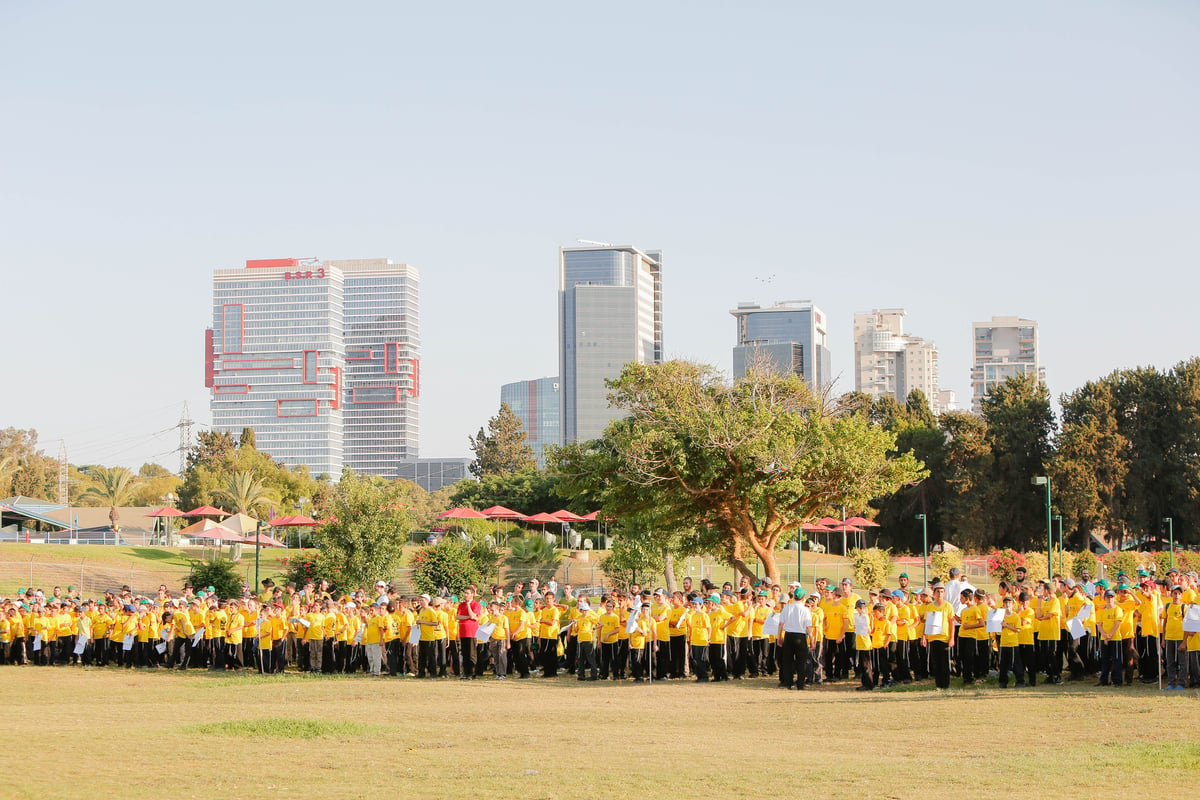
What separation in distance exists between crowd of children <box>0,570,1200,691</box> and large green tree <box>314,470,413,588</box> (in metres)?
8.86

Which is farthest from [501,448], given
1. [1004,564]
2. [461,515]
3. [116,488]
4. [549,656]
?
[549,656]

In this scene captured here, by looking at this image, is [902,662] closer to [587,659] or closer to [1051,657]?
[1051,657]

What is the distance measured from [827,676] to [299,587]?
21597mm

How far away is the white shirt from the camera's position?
2000 cm

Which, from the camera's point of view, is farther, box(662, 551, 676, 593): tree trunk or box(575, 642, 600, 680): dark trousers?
box(662, 551, 676, 593): tree trunk

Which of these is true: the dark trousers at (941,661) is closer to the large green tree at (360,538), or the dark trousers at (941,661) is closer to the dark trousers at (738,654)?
the dark trousers at (738,654)

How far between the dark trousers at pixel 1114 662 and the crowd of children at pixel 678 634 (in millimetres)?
31

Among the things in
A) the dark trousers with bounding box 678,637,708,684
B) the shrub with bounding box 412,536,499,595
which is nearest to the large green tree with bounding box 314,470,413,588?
the shrub with bounding box 412,536,499,595

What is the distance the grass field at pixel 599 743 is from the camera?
36.3ft

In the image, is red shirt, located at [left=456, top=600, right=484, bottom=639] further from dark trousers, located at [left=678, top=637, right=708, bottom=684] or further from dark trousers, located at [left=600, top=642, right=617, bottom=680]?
dark trousers, located at [left=678, top=637, right=708, bottom=684]

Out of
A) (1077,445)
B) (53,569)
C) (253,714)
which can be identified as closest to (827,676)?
(253,714)

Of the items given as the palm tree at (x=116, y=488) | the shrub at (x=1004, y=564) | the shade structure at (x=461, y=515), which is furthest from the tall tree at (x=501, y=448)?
the shrub at (x=1004, y=564)

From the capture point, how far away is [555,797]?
10.5 meters

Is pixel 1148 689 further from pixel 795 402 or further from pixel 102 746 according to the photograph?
pixel 795 402
